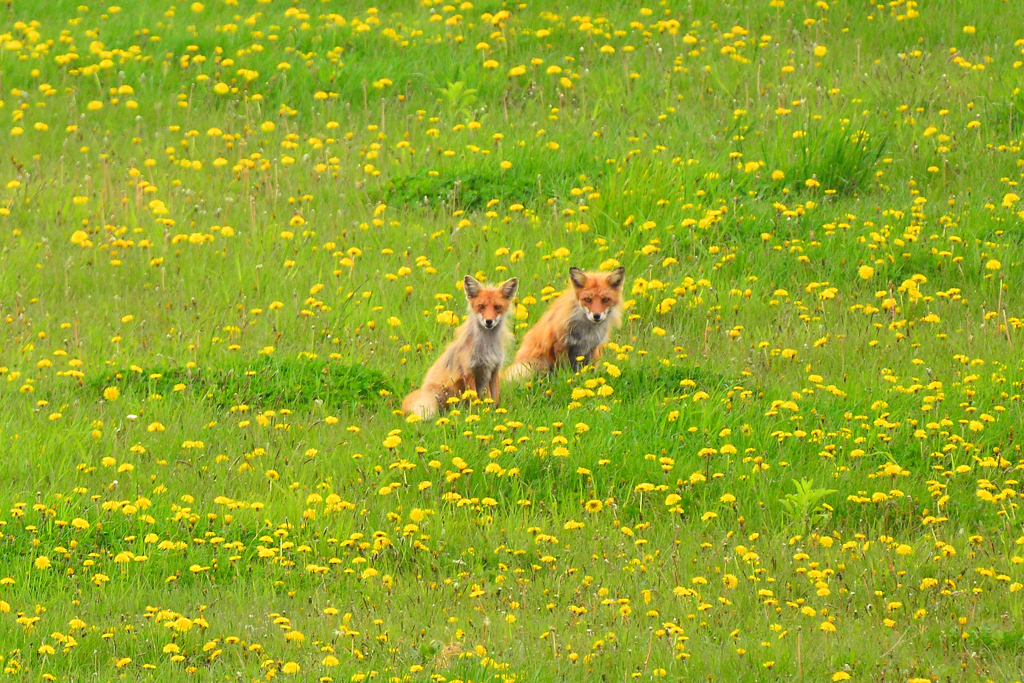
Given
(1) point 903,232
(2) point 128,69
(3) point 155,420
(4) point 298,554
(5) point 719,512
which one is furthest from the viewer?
(2) point 128,69

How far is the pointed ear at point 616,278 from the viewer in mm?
9406

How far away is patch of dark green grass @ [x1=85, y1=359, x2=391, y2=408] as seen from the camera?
8750 mm

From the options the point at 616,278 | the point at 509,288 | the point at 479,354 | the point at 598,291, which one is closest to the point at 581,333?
the point at 598,291

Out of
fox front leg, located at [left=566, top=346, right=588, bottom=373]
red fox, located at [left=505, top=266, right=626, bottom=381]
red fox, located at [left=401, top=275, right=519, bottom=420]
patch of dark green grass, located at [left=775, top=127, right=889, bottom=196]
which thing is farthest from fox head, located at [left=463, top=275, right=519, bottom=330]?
patch of dark green grass, located at [left=775, top=127, right=889, bottom=196]

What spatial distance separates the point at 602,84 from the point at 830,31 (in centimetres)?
316

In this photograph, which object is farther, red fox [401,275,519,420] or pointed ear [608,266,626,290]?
pointed ear [608,266,626,290]

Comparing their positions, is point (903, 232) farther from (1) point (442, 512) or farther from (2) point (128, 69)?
(2) point (128, 69)

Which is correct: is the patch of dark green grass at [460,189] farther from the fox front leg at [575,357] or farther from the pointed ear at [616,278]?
the fox front leg at [575,357]

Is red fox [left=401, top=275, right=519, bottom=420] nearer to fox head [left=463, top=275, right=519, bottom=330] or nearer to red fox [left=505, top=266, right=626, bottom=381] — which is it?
fox head [left=463, top=275, right=519, bottom=330]

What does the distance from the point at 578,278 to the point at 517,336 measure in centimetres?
121

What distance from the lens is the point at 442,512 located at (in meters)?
7.17

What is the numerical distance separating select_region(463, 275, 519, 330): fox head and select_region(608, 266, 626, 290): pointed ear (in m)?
0.68

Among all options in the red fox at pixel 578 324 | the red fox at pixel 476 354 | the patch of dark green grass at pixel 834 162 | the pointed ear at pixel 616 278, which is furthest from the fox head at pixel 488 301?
the patch of dark green grass at pixel 834 162

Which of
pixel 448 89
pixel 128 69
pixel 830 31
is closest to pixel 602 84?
pixel 448 89
